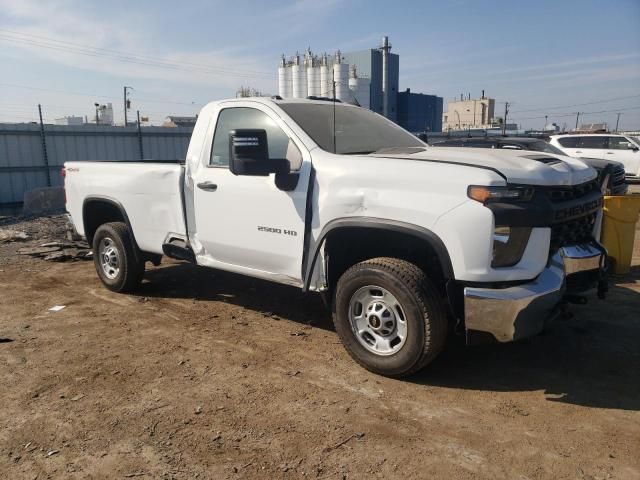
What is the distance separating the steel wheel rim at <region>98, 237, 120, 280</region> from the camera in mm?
6012

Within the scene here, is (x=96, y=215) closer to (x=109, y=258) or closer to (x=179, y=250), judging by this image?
(x=109, y=258)

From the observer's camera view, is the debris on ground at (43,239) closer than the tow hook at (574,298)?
No

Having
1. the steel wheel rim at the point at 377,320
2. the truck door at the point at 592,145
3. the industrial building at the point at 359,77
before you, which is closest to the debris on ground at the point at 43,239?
the steel wheel rim at the point at 377,320

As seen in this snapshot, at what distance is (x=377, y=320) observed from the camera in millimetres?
3787

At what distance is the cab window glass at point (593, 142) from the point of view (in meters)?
18.0

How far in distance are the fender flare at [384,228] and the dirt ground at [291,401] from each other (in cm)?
80

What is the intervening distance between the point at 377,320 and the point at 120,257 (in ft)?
11.0

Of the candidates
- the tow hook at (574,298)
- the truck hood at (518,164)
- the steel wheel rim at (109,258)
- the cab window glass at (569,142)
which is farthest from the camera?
the cab window glass at (569,142)

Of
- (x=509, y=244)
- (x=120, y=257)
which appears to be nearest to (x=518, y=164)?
(x=509, y=244)

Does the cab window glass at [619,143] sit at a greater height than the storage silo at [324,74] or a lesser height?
lesser

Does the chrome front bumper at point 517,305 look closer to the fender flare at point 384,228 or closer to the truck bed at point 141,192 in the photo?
the fender flare at point 384,228

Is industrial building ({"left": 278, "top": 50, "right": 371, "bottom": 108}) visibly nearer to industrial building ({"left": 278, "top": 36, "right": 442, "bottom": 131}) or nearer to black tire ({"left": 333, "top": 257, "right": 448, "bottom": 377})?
industrial building ({"left": 278, "top": 36, "right": 442, "bottom": 131})

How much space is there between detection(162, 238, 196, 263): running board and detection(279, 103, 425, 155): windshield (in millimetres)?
1631

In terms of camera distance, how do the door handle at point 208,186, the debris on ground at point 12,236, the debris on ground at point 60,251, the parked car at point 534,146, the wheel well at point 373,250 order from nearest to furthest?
1. the wheel well at point 373,250
2. the door handle at point 208,186
3. the debris on ground at point 60,251
4. the parked car at point 534,146
5. the debris on ground at point 12,236
